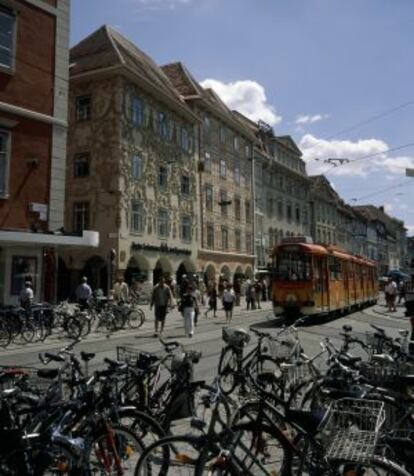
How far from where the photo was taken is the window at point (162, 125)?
1512 inches

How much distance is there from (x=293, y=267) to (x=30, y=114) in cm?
1124

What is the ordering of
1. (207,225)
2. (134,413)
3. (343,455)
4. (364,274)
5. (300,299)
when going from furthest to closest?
(207,225) → (364,274) → (300,299) → (134,413) → (343,455)

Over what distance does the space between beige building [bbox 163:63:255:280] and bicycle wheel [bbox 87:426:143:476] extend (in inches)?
1499

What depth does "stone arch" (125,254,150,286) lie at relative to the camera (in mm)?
35406

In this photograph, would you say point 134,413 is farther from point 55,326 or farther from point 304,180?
point 304,180

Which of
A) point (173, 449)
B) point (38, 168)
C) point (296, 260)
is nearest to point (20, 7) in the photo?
point (38, 168)

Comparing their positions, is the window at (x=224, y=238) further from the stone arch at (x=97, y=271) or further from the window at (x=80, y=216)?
the window at (x=80, y=216)

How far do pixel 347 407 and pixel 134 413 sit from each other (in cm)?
173

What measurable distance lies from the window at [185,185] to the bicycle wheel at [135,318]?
2034 centimetres

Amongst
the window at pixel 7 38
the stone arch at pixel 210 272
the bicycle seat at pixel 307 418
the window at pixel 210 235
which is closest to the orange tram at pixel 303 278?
the window at pixel 7 38

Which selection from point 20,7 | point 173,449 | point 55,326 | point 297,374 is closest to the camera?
point 173,449

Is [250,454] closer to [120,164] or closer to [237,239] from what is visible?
[120,164]

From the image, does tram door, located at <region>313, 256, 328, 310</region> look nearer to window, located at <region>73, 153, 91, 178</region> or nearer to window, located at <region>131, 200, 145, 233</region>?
window, located at <region>131, 200, 145, 233</region>

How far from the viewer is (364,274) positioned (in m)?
33.8
